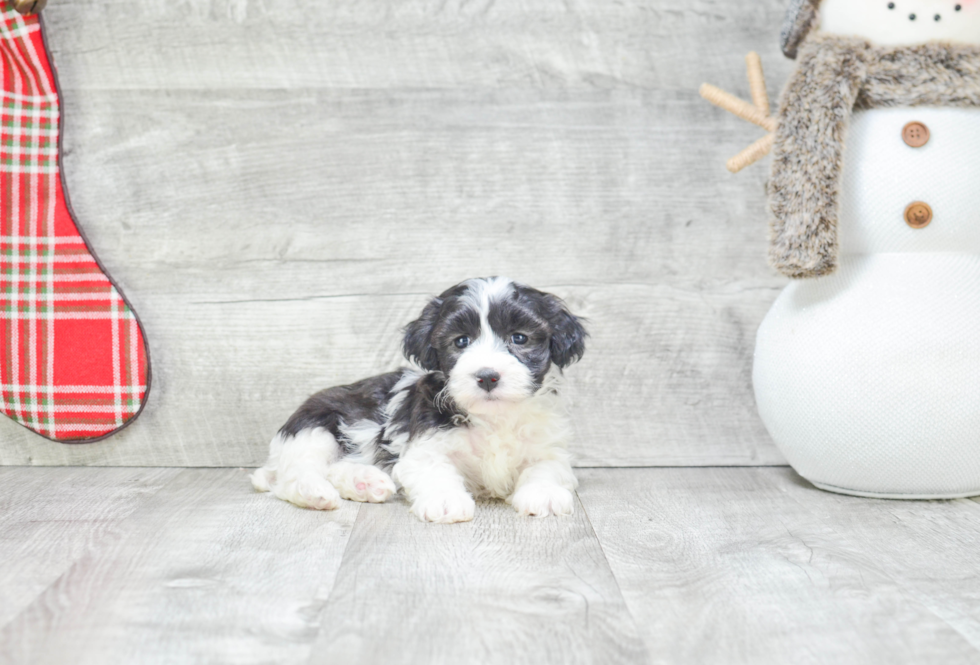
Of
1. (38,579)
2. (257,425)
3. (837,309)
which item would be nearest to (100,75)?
(257,425)

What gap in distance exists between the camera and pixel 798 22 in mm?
2197

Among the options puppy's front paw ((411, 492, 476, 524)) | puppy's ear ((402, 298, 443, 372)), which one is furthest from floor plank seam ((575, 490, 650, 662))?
puppy's ear ((402, 298, 443, 372))

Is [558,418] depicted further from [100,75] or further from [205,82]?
[100,75]

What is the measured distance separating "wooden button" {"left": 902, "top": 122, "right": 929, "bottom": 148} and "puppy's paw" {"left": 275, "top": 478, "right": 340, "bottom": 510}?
62.3 inches

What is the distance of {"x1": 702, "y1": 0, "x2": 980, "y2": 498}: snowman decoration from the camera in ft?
6.48

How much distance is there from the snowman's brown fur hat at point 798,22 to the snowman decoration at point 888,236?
7cm

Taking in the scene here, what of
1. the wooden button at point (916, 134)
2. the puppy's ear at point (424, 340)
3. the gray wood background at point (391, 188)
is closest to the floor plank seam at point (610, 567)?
the puppy's ear at point (424, 340)

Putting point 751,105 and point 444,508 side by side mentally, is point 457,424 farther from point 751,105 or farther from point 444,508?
point 751,105

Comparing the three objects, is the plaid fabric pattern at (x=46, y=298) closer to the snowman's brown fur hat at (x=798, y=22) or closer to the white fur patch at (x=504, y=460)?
the white fur patch at (x=504, y=460)

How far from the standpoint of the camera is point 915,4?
201 centimetres

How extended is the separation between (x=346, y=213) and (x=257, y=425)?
712mm

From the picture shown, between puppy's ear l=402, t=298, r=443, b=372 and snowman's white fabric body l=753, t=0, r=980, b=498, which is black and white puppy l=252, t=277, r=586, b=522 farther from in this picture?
snowman's white fabric body l=753, t=0, r=980, b=498

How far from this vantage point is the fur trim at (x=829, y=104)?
77.3 inches

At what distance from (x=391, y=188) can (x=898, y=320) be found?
147cm
